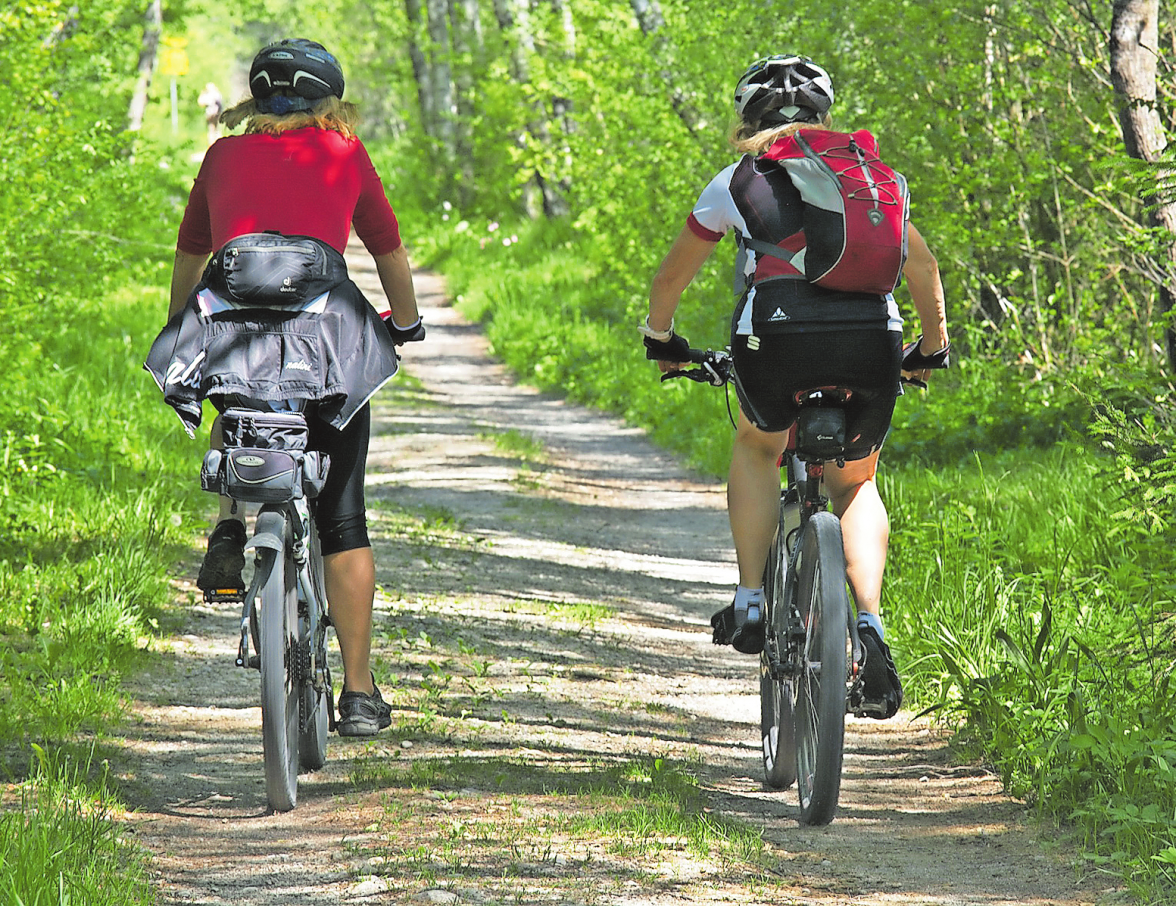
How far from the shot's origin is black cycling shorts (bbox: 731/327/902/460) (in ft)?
A: 12.0

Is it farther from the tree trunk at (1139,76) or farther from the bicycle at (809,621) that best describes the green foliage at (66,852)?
the tree trunk at (1139,76)

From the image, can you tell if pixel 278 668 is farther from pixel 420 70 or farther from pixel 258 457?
pixel 420 70

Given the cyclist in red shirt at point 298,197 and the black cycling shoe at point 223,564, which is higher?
the cyclist in red shirt at point 298,197

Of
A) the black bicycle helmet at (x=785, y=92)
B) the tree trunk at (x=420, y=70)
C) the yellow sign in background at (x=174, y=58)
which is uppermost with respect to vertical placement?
the yellow sign in background at (x=174, y=58)

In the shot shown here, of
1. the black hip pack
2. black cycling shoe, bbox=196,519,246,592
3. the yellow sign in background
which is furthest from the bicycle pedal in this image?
the yellow sign in background

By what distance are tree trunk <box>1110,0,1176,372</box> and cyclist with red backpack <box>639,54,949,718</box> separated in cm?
278

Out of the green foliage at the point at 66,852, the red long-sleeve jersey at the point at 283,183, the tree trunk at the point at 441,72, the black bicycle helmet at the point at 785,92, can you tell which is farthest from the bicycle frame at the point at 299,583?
the tree trunk at the point at 441,72

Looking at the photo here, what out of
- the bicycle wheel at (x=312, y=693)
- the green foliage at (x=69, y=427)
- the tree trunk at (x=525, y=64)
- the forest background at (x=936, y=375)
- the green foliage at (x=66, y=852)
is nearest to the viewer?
the green foliage at (x=66, y=852)

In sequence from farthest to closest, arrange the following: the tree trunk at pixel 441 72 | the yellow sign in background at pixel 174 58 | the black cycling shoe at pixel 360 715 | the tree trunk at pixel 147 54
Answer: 1. the yellow sign in background at pixel 174 58
2. the tree trunk at pixel 441 72
3. the tree trunk at pixel 147 54
4. the black cycling shoe at pixel 360 715

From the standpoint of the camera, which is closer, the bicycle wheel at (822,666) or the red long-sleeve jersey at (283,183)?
the bicycle wheel at (822,666)

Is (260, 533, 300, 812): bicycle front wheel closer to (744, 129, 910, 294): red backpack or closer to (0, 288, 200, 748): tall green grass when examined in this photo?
(0, 288, 200, 748): tall green grass

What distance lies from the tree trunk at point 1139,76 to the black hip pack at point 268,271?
13.6 ft

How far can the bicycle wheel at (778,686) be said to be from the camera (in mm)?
4055

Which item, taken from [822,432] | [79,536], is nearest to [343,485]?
[822,432]
